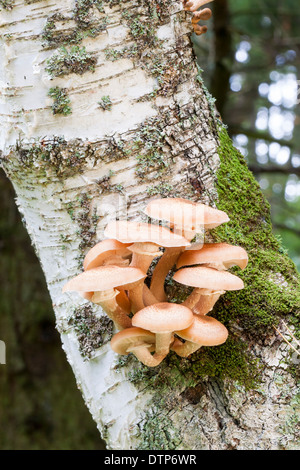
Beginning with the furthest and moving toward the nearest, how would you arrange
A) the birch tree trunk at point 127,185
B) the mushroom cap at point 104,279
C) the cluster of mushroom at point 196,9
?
1. the cluster of mushroom at point 196,9
2. the birch tree trunk at point 127,185
3. the mushroom cap at point 104,279

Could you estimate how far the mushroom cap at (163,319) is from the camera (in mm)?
1195

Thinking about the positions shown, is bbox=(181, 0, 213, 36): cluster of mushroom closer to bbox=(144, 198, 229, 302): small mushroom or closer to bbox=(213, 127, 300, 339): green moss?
bbox=(213, 127, 300, 339): green moss

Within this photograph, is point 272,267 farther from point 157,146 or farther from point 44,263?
point 44,263

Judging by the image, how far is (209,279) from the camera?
4.11 ft

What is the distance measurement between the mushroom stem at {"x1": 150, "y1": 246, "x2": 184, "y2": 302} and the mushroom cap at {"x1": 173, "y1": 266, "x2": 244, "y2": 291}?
0.15 metres

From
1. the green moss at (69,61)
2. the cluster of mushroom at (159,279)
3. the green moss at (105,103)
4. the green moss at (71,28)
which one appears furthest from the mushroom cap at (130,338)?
the green moss at (71,28)

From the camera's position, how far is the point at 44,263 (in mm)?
1748

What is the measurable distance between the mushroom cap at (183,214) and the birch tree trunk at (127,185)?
0.95ft

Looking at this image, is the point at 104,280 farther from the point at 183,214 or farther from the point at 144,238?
the point at 183,214

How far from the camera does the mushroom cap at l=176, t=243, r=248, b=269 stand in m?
1.34

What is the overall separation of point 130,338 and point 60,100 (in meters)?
0.87

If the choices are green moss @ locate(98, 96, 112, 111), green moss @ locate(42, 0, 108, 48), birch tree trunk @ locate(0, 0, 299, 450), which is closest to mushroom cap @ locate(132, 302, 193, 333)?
birch tree trunk @ locate(0, 0, 299, 450)

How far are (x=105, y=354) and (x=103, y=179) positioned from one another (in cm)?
64

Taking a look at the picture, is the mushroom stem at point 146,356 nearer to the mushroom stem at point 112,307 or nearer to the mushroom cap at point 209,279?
the mushroom stem at point 112,307
